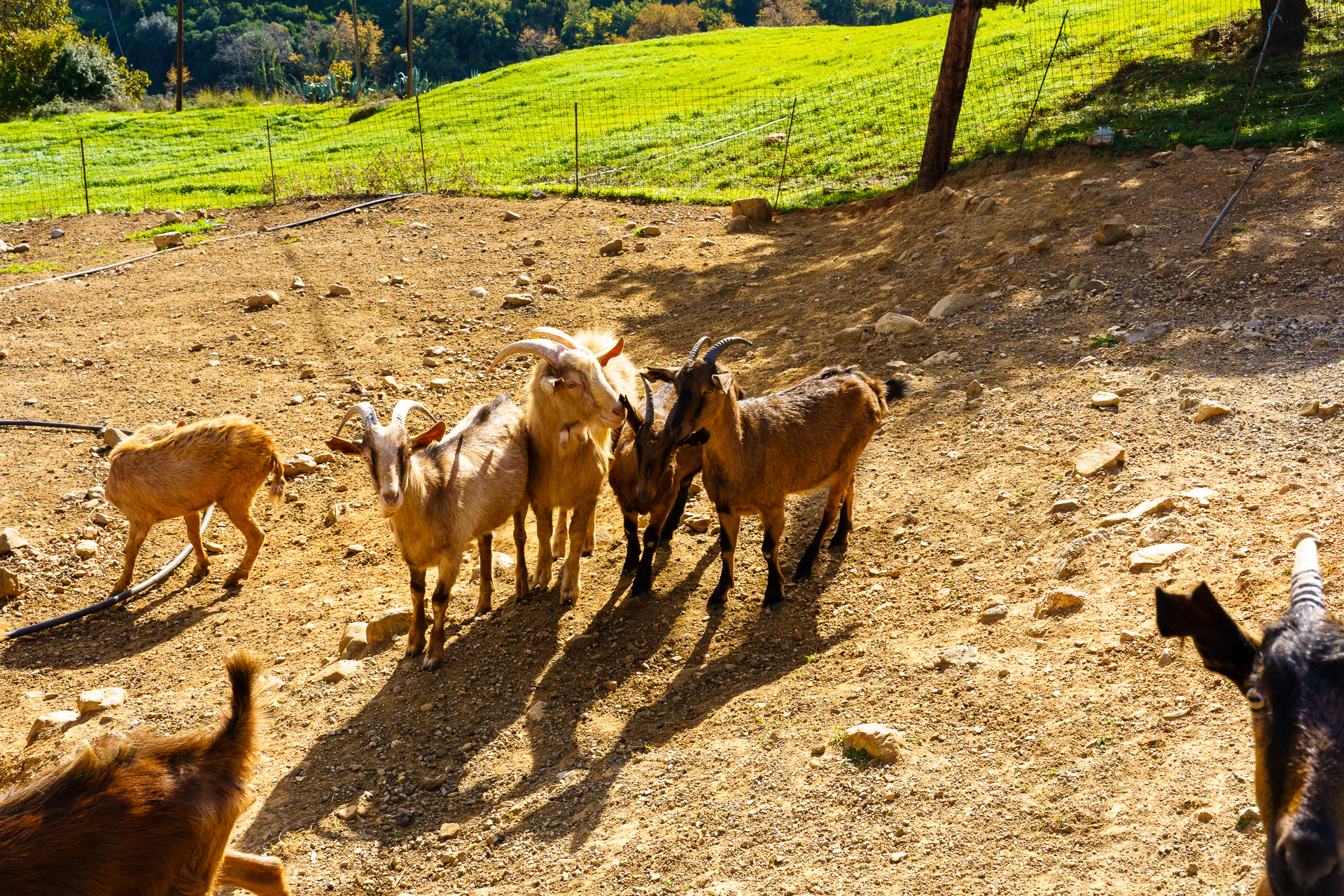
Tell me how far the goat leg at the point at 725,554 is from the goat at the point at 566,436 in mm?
1070

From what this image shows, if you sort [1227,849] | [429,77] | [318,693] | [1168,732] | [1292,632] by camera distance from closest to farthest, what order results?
[1292,632], [1227,849], [1168,732], [318,693], [429,77]

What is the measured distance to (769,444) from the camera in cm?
699

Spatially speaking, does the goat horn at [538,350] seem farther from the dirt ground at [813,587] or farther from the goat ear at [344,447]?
the dirt ground at [813,587]

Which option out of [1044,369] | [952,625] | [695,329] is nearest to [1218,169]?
[1044,369]

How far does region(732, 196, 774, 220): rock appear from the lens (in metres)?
14.9

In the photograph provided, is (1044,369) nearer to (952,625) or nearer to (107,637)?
(952,625)

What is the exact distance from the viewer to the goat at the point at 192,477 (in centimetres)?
787

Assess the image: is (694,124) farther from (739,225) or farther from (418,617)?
(418,617)

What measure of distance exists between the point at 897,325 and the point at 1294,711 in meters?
7.58

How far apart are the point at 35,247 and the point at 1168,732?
60.6 feet

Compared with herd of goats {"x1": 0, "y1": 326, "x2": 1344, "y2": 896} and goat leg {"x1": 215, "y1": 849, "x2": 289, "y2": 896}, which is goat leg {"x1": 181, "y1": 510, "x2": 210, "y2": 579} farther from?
goat leg {"x1": 215, "y1": 849, "x2": 289, "y2": 896}

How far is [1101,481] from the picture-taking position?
6.64m

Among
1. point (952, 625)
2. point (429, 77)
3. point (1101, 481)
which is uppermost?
point (429, 77)

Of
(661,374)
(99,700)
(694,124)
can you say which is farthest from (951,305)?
(694,124)
